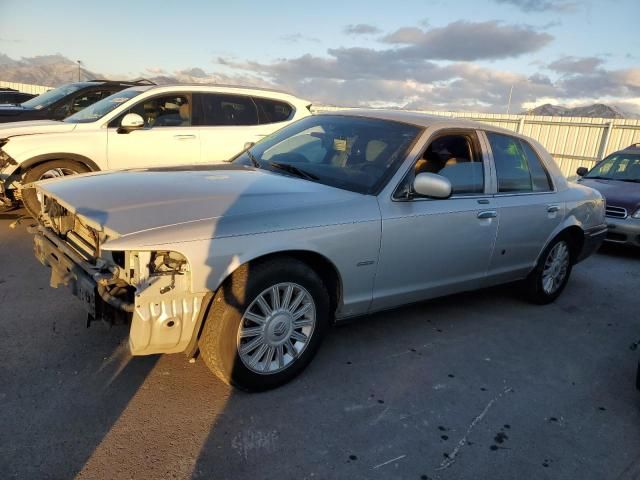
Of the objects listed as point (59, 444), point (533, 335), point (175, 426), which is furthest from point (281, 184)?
point (533, 335)

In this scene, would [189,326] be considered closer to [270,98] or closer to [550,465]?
[550,465]

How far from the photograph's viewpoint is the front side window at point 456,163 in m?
3.81

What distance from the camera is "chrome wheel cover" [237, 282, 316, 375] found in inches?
117

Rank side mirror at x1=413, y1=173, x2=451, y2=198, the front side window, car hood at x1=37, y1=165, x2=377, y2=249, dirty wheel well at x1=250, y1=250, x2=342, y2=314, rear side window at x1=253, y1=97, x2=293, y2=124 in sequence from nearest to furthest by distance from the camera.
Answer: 1. car hood at x1=37, y1=165, x2=377, y2=249
2. dirty wheel well at x1=250, y1=250, x2=342, y2=314
3. side mirror at x1=413, y1=173, x2=451, y2=198
4. the front side window
5. rear side window at x1=253, y1=97, x2=293, y2=124

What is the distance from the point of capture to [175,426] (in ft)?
9.04

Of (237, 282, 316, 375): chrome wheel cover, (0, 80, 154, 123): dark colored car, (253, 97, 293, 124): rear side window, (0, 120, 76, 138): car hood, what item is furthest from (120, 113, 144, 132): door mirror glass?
(237, 282, 316, 375): chrome wheel cover

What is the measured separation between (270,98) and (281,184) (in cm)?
488

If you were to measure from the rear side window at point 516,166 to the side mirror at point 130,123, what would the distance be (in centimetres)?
442

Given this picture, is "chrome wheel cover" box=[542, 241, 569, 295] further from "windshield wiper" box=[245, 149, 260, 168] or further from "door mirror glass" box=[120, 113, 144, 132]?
"door mirror glass" box=[120, 113, 144, 132]

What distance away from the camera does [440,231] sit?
3.72 metres

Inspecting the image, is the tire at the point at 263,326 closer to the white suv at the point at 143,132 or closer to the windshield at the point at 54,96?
the white suv at the point at 143,132

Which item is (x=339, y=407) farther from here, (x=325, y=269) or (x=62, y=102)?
(x=62, y=102)

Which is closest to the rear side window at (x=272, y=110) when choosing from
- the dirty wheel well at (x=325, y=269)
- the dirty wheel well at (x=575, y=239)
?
the dirty wheel well at (x=575, y=239)

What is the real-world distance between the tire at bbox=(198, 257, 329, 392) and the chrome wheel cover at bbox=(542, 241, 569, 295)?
9.03 feet
